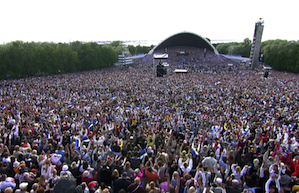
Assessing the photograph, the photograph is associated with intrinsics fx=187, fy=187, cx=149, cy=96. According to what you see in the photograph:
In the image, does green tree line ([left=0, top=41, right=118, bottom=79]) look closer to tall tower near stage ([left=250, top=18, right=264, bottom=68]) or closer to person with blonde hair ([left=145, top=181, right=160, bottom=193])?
person with blonde hair ([left=145, top=181, right=160, bottom=193])

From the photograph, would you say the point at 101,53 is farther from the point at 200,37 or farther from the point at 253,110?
the point at 253,110

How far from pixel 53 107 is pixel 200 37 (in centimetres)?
6606

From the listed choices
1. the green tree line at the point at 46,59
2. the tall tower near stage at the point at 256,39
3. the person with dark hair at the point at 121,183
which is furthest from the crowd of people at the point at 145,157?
the tall tower near stage at the point at 256,39

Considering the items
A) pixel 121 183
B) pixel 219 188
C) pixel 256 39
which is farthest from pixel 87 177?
pixel 256 39

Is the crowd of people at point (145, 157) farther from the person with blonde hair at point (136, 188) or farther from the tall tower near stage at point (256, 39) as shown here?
the tall tower near stage at point (256, 39)

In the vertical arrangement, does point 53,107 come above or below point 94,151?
below

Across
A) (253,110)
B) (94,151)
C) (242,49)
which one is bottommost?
(253,110)

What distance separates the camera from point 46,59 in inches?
1580

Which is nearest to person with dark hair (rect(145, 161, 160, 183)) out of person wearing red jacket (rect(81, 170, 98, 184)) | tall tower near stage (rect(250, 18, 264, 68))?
person wearing red jacket (rect(81, 170, 98, 184))

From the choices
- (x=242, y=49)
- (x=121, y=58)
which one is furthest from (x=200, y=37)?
(x=121, y=58)

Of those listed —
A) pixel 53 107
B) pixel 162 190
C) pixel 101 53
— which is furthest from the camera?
pixel 101 53

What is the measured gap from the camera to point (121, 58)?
2034 inches

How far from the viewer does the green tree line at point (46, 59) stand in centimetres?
3419

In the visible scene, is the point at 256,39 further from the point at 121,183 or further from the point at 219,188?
the point at 121,183
